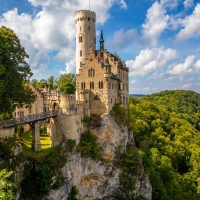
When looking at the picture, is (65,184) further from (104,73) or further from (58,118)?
(104,73)

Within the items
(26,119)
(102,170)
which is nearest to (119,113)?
(102,170)

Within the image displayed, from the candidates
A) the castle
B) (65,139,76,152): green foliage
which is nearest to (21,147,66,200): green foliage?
(65,139,76,152): green foliage

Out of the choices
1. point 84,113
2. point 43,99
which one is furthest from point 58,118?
point 43,99

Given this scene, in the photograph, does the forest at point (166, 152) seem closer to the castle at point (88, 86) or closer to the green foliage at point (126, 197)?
the green foliage at point (126, 197)

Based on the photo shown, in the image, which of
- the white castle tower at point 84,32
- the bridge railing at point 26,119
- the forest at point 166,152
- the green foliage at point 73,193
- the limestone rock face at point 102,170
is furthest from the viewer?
the forest at point 166,152

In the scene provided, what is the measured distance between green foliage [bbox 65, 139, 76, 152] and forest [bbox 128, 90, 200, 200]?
19.2 m

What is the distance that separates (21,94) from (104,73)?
635 inches

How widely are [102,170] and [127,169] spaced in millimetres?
5363

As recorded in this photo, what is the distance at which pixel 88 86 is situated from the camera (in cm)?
4347

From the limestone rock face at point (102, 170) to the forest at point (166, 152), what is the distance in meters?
9.54

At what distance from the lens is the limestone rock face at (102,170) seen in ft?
120

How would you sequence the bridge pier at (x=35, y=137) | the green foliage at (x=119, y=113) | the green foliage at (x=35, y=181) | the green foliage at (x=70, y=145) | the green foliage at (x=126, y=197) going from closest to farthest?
the green foliage at (x=35, y=181) < the bridge pier at (x=35, y=137) < the green foliage at (x=70, y=145) < the green foliage at (x=126, y=197) < the green foliage at (x=119, y=113)

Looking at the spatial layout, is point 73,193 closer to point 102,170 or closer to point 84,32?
point 102,170

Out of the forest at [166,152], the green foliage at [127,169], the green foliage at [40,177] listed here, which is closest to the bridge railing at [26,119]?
the green foliage at [40,177]
